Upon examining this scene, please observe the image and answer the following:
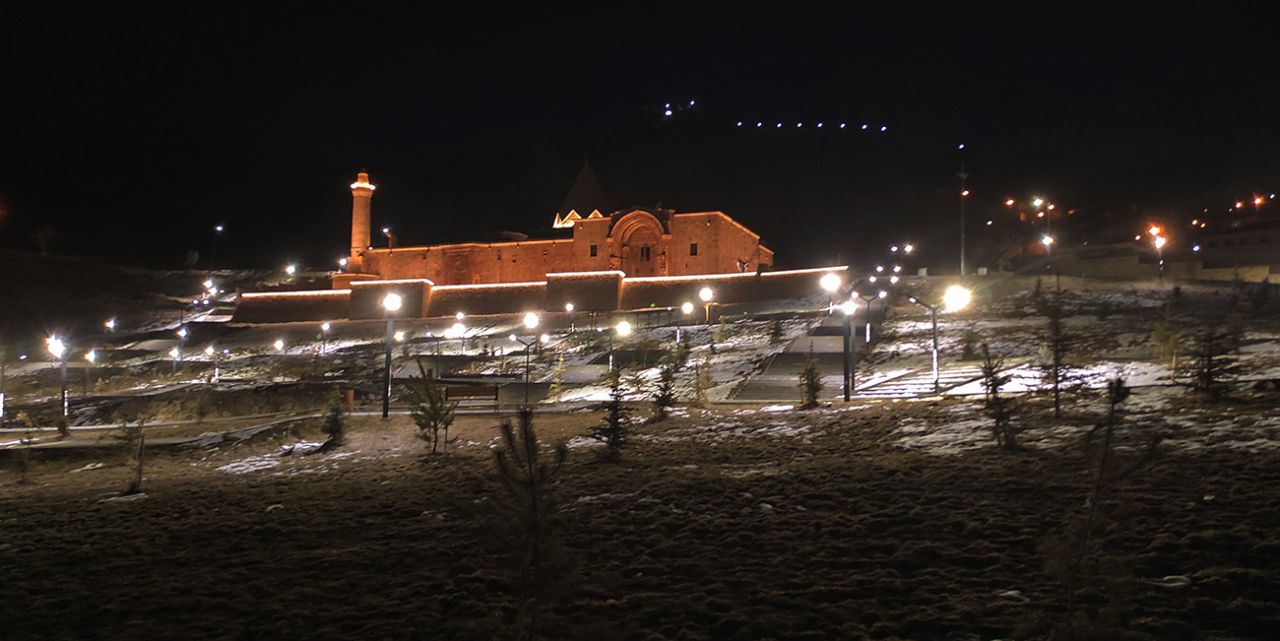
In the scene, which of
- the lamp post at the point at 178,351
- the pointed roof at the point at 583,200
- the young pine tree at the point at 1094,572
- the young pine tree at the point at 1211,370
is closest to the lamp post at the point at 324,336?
the lamp post at the point at 178,351

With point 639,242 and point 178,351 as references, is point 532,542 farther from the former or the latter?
point 639,242

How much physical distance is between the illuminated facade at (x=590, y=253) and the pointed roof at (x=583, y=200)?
4.90ft

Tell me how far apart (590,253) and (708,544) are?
4839 cm

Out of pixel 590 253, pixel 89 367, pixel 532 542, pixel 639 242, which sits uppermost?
pixel 639 242

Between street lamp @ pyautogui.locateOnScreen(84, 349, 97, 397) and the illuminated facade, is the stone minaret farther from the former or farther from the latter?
street lamp @ pyautogui.locateOnScreen(84, 349, 97, 397)

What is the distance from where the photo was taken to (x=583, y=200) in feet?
209

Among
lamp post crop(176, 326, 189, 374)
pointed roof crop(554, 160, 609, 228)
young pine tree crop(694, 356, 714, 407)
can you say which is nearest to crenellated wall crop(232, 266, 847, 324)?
lamp post crop(176, 326, 189, 374)

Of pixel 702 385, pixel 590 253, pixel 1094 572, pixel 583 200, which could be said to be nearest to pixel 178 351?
pixel 590 253

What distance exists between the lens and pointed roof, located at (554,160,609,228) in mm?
62188

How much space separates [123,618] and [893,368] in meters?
20.3

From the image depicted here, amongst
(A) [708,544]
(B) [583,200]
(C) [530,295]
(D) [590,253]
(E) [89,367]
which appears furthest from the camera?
(B) [583,200]

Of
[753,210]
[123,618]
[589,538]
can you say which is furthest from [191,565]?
[753,210]

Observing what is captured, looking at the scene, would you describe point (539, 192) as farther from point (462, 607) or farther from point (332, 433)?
point (462, 607)

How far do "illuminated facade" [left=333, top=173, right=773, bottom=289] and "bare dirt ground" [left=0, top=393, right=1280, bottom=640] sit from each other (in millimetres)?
38945
